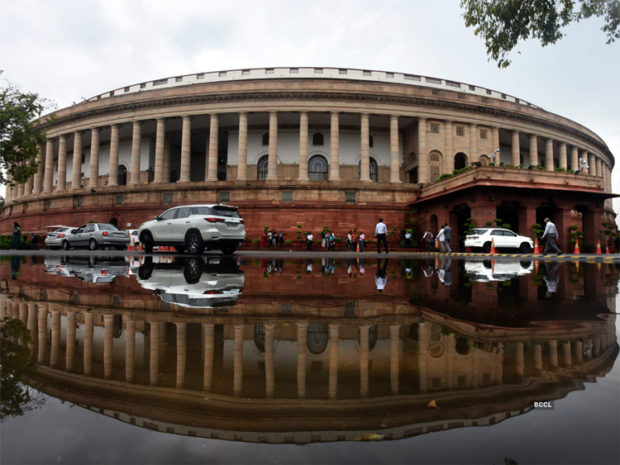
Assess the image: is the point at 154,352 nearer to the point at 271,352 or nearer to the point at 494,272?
the point at 271,352

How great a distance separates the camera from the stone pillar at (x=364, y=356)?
159 cm

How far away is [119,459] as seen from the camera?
1066mm

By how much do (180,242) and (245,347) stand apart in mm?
11475

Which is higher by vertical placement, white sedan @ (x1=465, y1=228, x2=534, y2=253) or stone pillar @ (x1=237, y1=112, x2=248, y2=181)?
stone pillar @ (x1=237, y1=112, x2=248, y2=181)

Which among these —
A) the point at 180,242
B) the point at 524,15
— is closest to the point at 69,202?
the point at 180,242

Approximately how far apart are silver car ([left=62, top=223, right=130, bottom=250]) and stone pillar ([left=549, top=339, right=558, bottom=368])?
794 inches

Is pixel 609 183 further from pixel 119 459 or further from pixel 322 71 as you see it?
pixel 119 459

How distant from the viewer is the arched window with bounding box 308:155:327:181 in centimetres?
3597

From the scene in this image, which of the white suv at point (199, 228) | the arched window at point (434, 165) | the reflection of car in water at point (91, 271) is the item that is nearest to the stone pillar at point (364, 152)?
the arched window at point (434, 165)

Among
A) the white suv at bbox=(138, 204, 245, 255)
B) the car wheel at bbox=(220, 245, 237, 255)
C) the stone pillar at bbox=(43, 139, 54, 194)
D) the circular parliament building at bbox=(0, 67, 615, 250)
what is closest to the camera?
the white suv at bbox=(138, 204, 245, 255)

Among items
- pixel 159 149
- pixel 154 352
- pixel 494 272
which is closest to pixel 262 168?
pixel 159 149

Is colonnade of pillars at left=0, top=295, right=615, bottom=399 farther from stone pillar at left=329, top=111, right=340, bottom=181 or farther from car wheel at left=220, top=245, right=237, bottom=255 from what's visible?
stone pillar at left=329, top=111, right=340, bottom=181

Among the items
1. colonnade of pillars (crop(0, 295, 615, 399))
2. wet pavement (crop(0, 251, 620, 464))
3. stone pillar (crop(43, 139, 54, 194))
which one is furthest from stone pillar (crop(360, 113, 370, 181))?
stone pillar (crop(43, 139, 54, 194))

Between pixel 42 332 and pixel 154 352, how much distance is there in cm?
105
